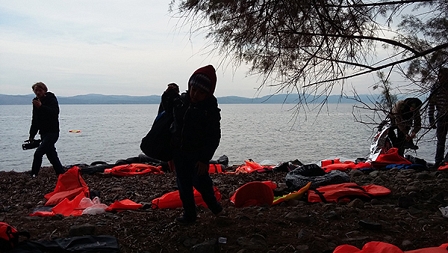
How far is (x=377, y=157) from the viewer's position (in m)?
9.12

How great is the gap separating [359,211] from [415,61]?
1948mm

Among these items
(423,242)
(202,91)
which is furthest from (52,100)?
(423,242)

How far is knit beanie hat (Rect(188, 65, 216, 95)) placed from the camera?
3.86 meters

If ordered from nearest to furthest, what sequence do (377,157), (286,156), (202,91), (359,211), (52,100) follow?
(202,91), (359,211), (52,100), (377,157), (286,156)

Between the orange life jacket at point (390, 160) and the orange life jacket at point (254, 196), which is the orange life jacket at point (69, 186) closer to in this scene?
the orange life jacket at point (254, 196)

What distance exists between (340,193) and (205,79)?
2366 millimetres

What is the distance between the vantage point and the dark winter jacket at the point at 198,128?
3.87 m

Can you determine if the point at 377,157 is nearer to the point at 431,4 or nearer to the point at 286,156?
the point at 431,4

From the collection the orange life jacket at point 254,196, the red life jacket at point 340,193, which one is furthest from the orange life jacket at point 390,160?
the orange life jacket at point 254,196

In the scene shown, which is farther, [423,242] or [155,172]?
[155,172]

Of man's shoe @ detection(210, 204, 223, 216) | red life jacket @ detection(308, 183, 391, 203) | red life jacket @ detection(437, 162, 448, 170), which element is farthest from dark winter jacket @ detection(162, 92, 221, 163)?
red life jacket @ detection(437, 162, 448, 170)

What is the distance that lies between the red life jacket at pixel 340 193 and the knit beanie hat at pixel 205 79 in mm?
2074

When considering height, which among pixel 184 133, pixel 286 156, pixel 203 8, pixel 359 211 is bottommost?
pixel 286 156

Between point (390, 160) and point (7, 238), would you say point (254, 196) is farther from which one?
point (390, 160)
